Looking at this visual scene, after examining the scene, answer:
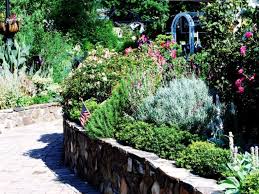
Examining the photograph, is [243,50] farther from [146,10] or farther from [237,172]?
[146,10]

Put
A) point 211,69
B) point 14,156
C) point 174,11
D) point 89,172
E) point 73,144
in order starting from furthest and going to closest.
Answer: point 174,11
point 14,156
point 73,144
point 89,172
point 211,69

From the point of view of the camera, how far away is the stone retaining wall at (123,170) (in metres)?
4.66

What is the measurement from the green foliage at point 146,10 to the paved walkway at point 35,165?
675 inches

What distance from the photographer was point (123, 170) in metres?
6.03

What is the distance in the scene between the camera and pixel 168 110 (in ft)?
20.5

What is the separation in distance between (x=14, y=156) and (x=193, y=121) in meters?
4.44

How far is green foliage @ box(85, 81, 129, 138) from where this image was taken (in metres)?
6.83

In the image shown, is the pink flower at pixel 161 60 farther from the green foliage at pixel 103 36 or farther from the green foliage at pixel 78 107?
the green foliage at pixel 103 36

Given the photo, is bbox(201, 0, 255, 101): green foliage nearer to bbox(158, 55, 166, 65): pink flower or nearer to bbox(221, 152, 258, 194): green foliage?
bbox(158, 55, 166, 65): pink flower

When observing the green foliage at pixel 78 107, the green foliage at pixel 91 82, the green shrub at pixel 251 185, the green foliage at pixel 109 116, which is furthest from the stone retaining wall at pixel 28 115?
the green shrub at pixel 251 185

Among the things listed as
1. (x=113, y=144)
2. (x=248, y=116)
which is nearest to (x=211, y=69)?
(x=248, y=116)

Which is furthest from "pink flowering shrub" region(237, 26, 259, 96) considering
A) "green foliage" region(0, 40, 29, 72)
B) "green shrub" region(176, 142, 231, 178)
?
"green foliage" region(0, 40, 29, 72)

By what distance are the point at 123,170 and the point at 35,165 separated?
2.99m

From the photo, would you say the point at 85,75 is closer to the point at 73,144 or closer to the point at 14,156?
the point at 73,144
